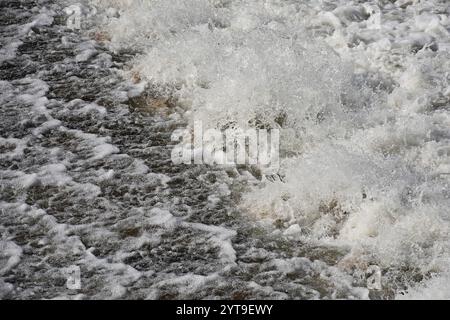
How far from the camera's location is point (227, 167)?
5.46 meters

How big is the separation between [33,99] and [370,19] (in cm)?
403

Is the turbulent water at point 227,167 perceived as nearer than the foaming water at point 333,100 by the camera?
Yes

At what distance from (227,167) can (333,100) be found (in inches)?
48.9

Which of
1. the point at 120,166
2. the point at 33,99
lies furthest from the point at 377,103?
the point at 33,99

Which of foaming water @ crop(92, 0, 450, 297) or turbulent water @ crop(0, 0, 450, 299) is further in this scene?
foaming water @ crop(92, 0, 450, 297)

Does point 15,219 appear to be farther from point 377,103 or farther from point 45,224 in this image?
point 377,103

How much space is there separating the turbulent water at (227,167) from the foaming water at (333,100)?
17mm

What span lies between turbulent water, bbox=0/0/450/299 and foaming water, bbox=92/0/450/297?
0.02 m

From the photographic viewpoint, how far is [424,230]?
14.5 feet

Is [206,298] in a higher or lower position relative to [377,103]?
lower

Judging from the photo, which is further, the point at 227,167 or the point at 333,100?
the point at 333,100

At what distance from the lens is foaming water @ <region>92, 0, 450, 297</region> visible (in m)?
4.53

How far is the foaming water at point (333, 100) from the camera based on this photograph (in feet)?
14.9
